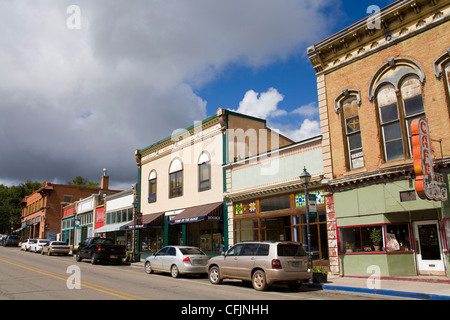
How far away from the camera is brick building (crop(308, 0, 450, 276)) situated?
13.5 meters

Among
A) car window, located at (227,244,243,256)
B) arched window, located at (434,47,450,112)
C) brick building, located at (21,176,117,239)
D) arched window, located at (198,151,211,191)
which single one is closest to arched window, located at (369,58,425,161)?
arched window, located at (434,47,450,112)

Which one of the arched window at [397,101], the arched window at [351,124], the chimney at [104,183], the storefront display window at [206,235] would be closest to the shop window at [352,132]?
the arched window at [351,124]

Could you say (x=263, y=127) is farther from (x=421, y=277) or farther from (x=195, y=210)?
(x=421, y=277)

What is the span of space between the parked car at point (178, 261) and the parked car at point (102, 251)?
6.17 metres

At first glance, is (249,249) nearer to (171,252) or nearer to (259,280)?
(259,280)

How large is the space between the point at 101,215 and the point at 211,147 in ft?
70.2

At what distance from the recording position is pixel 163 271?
702 inches

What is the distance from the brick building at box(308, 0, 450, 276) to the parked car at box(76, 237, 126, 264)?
46.6ft

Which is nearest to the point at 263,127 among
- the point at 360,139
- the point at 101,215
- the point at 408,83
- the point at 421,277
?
the point at 360,139

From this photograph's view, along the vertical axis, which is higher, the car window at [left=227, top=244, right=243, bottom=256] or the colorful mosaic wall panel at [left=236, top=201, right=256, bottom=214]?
the colorful mosaic wall panel at [left=236, top=201, right=256, bottom=214]

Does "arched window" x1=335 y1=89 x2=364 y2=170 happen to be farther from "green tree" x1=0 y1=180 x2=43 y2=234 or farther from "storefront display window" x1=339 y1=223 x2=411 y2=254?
"green tree" x1=0 y1=180 x2=43 y2=234

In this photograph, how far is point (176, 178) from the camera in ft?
88.9

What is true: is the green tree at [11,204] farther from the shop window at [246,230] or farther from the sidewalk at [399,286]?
the sidewalk at [399,286]

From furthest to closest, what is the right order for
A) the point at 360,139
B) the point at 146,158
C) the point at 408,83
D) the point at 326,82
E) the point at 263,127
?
the point at 146,158
the point at 263,127
the point at 326,82
the point at 360,139
the point at 408,83
